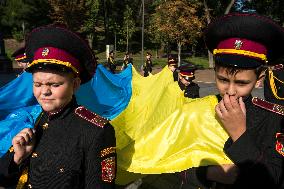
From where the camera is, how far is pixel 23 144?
2424 mm

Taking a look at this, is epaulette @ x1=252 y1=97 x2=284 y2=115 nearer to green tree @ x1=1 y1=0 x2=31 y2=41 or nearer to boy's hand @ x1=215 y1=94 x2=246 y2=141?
boy's hand @ x1=215 y1=94 x2=246 y2=141

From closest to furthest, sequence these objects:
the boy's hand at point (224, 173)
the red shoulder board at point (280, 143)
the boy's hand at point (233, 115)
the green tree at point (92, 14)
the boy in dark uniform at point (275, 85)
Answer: the boy's hand at point (233, 115)
the red shoulder board at point (280, 143)
the boy's hand at point (224, 173)
the boy in dark uniform at point (275, 85)
the green tree at point (92, 14)

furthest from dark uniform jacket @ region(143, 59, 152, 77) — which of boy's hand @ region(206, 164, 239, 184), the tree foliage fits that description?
boy's hand @ region(206, 164, 239, 184)

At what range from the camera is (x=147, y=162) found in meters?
3.47


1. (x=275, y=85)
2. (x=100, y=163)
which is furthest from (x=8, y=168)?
(x=275, y=85)

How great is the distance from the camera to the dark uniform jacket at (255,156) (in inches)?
81.7

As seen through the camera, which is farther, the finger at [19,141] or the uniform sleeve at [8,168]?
the uniform sleeve at [8,168]

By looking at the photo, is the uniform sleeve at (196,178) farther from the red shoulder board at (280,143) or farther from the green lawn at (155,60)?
the green lawn at (155,60)

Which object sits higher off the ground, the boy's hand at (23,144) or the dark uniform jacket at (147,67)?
the boy's hand at (23,144)

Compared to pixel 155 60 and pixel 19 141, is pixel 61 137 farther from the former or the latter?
pixel 155 60

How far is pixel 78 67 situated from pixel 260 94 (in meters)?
14.9

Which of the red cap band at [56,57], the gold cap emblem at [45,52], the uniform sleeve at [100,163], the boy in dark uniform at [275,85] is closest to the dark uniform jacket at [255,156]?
the uniform sleeve at [100,163]

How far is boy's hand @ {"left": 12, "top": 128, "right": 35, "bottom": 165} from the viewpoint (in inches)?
94.0

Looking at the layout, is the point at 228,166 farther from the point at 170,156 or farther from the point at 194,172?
the point at 170,156
